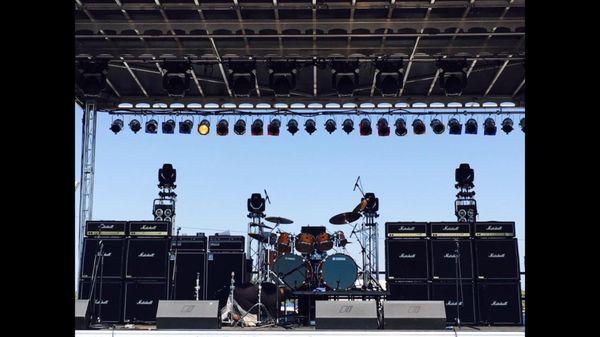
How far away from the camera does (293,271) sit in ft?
34.8

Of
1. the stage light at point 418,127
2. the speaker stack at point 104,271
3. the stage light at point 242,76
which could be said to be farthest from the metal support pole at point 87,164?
the stage light at point 418,127

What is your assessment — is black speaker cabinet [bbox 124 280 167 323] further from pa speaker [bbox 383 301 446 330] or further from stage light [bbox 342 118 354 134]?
stage light [bbox 342 118 354 134]

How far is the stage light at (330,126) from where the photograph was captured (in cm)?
1157

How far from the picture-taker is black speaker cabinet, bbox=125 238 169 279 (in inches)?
418

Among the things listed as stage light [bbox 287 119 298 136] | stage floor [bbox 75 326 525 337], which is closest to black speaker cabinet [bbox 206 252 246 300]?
stage light [bbox 287 119 298 136]

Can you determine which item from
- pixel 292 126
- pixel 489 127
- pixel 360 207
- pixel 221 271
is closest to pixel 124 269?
pixel 221 271

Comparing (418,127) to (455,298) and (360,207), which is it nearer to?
(360,207)

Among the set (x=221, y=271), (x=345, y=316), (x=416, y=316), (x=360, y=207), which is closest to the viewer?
(x=345, y=316)

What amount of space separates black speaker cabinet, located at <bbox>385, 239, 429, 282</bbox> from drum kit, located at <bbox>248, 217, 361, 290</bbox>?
659mm

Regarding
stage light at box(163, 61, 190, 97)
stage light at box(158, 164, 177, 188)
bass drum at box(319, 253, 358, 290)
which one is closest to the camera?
stage light at box(163, 61, 190, 97)

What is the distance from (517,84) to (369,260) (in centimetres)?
418

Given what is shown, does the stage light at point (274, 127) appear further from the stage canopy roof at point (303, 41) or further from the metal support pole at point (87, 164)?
the metal support pole at point (87, 164)

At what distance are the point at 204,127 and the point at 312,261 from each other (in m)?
3.26
